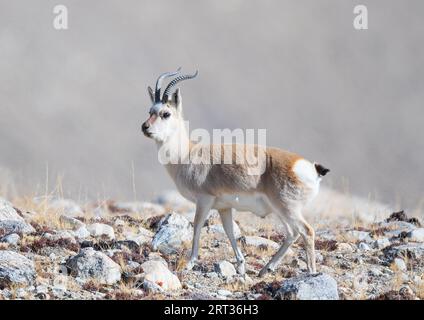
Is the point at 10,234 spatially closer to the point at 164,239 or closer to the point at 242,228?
the point at 164,239

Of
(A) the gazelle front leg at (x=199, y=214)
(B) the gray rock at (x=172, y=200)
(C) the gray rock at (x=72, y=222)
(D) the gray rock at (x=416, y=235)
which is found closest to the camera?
(A) the gazelle front leg at (x=199, y=214)

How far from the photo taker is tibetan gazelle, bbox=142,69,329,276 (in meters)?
14.1

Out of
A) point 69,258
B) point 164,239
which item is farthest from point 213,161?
point 69,258

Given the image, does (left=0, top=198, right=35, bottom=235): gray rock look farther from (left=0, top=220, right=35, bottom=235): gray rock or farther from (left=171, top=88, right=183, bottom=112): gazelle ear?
(left=171, top=88, right=183, bottom=112): gazelle ear

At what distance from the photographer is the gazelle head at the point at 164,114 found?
15391 millimetres

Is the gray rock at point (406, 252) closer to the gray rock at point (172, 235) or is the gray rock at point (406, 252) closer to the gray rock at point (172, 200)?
the gray rock at point (172, 235)

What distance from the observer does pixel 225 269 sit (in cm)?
1438

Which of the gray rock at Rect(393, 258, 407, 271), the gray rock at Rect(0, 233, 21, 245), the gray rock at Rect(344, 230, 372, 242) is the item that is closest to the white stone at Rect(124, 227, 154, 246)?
the gray rock at Rect(0, 233, 21, 245)

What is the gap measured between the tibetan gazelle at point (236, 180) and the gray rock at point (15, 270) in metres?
3.08

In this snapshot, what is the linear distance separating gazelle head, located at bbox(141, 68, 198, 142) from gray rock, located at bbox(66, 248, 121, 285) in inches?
117

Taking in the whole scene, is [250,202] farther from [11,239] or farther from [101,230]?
[11,239]

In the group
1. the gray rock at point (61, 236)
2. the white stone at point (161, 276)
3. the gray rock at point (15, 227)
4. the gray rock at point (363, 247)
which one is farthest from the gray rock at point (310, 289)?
the gray rock at point (15, 227)

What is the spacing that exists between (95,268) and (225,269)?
2.55 meters
